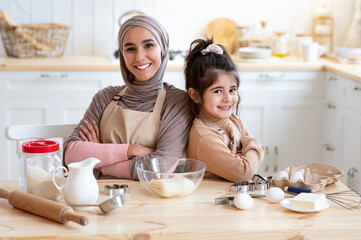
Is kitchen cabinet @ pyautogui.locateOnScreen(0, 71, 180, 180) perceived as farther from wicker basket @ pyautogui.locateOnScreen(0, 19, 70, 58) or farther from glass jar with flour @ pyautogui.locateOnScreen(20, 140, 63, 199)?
glass jar with flour @ pyautogui.locateOnScreen(20, 140, 63, 199)

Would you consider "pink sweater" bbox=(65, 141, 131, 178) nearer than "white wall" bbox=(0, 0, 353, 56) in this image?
Yes

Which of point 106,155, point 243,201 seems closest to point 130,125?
point 106,155

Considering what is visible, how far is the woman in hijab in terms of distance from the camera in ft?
6.06

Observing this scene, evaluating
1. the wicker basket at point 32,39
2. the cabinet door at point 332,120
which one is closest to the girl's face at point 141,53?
the cabinet door at point 332,120

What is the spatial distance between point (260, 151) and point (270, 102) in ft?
6.21

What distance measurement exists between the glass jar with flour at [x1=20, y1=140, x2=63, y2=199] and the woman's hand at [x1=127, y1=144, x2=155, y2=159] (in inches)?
13.6

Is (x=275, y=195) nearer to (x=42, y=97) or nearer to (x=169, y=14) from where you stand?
(x=42, y=97)

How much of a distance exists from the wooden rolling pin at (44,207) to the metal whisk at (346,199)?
0.72 metres

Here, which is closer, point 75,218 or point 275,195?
point 75,218

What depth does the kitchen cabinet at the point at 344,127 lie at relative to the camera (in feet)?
10.3

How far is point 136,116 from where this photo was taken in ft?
6.35

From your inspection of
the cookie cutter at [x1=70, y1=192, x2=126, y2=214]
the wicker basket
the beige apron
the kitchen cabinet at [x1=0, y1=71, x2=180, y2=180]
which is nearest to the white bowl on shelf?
the kitchen cabinet at [x1=0, y1=71, x2=180, y2=180]

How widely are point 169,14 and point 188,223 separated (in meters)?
3.00

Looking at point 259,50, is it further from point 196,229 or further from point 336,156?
point 196,229
